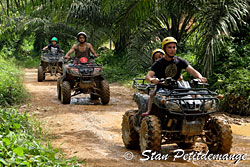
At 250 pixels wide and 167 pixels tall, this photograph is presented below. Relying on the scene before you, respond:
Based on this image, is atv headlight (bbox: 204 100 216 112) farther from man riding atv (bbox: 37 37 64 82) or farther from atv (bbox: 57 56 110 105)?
man riding atv (bbox: 37 37 64 82)

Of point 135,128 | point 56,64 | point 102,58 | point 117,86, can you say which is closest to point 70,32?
point 102,58

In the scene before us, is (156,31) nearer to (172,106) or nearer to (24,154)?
(172,106)

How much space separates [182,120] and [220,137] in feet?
1.98

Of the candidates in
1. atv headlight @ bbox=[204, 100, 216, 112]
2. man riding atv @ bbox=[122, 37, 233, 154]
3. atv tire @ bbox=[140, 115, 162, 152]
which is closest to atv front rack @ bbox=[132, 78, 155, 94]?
man riding atv @ bbox=[122, 37, 233, 154]

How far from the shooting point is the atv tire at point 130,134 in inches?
226

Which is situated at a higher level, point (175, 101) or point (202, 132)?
point (175, 101)

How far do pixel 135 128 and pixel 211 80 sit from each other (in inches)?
196

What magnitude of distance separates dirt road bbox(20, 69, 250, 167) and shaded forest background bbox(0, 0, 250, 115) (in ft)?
4.25

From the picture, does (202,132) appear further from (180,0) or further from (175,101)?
(180,0)

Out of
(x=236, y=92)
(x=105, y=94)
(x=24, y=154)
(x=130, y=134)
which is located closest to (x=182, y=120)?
(x=130, y=134)

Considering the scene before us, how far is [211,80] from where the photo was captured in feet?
33.1

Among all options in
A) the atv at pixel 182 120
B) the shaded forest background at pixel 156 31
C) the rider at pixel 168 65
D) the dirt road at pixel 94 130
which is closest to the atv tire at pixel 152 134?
the atv at pixel 182 120

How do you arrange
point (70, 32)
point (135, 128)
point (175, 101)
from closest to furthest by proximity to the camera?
point (175, 101) < point (135, 128) < point (70, 32)

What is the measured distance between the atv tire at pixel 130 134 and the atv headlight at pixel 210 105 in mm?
1240
